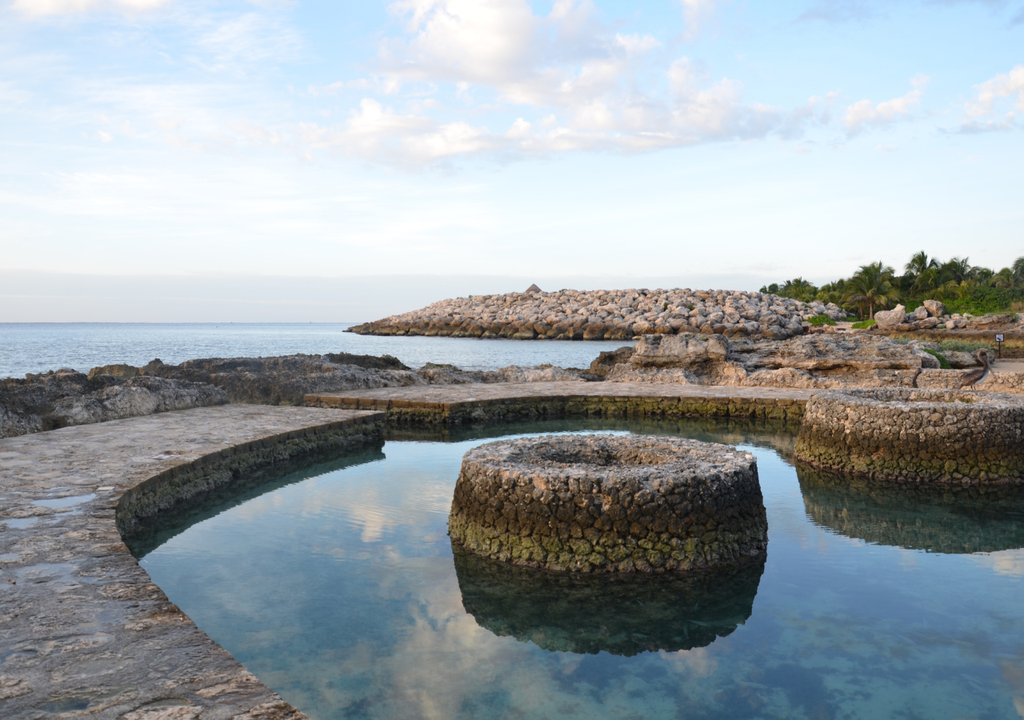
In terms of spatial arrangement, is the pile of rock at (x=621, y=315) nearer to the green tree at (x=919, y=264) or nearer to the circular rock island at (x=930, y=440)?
the green tree at (x=919, y=264)

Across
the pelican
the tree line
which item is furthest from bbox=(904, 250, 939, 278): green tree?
the pelican

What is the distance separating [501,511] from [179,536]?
9.71 feet

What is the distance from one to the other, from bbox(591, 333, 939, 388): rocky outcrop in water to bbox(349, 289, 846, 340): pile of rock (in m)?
35.4

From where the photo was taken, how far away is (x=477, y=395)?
12320 mm

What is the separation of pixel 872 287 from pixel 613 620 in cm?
6233

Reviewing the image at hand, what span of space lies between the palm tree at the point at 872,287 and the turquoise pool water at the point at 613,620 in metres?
57.0

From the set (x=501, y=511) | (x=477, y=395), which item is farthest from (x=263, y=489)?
(x=477, y=395)

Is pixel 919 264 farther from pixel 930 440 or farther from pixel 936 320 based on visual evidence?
pixel 930 440

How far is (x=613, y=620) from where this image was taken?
4.26 m

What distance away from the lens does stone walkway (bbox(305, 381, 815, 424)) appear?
11312 millimetres

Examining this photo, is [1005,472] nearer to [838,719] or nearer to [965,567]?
[965,567]

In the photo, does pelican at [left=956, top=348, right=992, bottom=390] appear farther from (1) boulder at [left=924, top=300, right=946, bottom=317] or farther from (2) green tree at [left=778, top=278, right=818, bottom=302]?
(2) green tree at [left=778, top=278, right=818, bottom=302]

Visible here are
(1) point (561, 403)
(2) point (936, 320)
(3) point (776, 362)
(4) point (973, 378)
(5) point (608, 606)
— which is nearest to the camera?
(5) point (608, 606)

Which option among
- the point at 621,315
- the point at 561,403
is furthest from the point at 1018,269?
the point at 561,403
